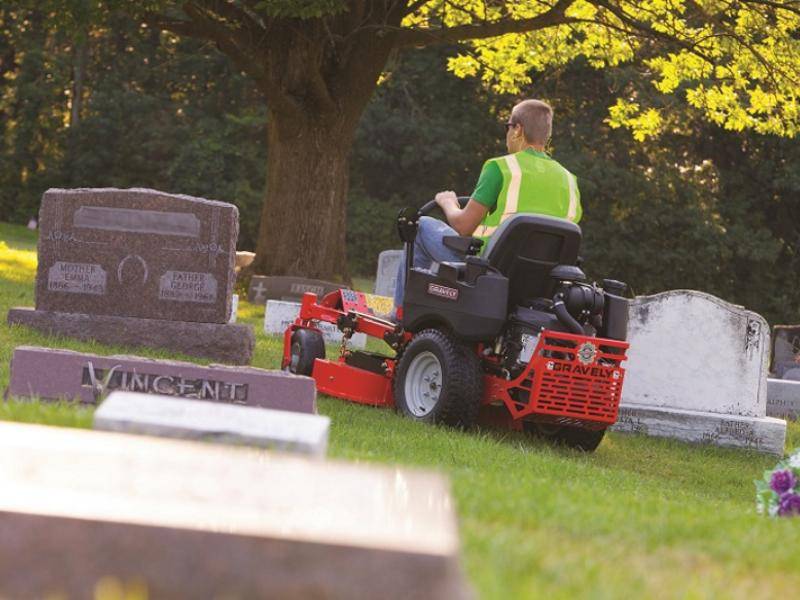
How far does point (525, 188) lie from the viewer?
9.23 metres

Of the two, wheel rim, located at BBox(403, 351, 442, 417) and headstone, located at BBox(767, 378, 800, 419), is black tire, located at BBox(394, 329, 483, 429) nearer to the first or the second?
wheel rim, located at BBox(403, 351, 442, 417)

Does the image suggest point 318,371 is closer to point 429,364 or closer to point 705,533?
point 429,364

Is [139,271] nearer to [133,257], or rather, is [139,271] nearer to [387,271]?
[133,257]

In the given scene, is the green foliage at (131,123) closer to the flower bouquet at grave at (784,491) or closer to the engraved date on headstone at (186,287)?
the engraved date on headstone at (186,287)

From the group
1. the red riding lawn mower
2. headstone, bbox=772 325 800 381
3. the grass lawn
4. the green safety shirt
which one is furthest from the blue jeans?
headstone, bbox=772 325 800 381

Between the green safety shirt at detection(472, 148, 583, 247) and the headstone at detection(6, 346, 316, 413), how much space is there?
9.43 ft

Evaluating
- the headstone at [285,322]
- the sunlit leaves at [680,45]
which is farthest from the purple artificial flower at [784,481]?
the sunlit leaves at [680,45]

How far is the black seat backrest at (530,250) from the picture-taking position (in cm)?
897

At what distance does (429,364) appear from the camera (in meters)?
9.62

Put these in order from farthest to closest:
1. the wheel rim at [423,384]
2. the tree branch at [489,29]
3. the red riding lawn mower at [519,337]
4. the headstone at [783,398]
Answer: the tree branch at [489,29], the headstone at [783,398], the wheel rim at [423,384], the red riding lawn mower at [519,337]

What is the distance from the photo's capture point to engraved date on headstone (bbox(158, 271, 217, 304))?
12.2 m

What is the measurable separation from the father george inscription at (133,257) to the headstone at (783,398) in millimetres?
5979

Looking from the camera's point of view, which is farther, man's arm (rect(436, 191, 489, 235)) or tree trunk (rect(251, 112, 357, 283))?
tree trunk (rect(251, 112, 357, 283))

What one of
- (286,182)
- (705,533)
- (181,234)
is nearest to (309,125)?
(286,182)
